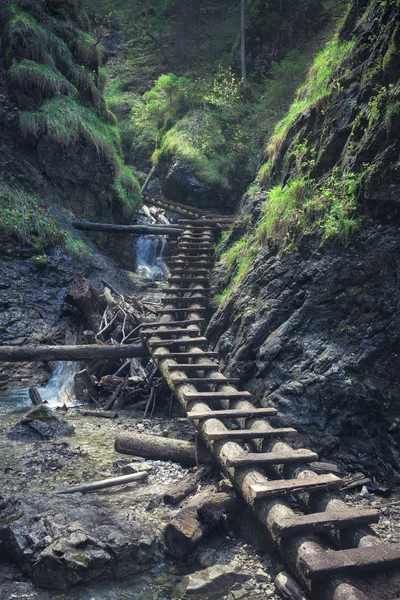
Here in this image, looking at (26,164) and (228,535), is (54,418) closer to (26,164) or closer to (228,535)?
(228,535)

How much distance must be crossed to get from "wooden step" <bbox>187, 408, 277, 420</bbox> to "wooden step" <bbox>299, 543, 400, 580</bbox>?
8.72ft

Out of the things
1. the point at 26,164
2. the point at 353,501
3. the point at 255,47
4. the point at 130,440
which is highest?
the point at 255,47

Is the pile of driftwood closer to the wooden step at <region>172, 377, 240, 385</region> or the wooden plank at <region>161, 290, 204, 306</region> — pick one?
the wooden plank at <region>161, 290, 204, 306</region>

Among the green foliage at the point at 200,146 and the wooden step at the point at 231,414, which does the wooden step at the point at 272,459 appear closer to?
the wooden step at the point at 231,414

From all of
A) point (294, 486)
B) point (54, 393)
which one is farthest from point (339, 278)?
point (54, 393)

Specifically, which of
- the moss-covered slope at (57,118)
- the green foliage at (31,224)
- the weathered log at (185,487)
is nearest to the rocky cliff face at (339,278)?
the weathered log at (185,487)

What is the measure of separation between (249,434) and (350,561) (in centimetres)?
221

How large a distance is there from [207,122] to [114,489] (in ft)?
65.0

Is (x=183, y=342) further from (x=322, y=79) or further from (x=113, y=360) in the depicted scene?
(x=322, y=79)

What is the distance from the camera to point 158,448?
7.00 metres

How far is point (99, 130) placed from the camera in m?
17.5

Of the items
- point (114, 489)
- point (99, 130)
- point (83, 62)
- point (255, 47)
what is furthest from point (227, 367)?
point (255, 47)

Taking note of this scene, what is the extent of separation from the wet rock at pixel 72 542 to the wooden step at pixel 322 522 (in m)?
1.46

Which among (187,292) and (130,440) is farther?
(187,292)
